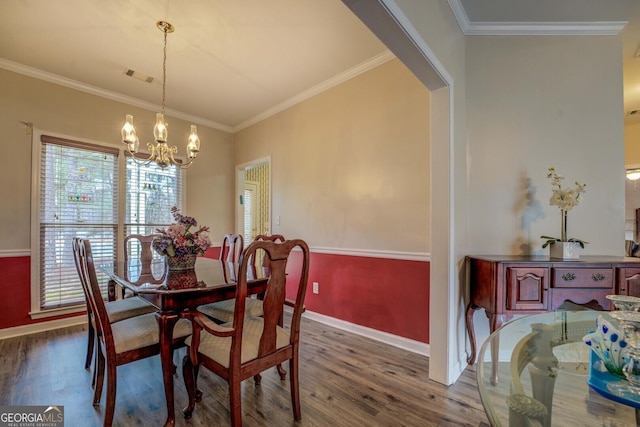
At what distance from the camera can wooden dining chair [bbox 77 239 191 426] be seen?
1479 mm

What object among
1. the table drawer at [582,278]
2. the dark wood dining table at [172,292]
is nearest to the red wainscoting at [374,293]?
the table drawer at [582,278]

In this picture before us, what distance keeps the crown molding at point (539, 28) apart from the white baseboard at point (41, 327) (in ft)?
16.0

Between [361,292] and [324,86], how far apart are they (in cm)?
237

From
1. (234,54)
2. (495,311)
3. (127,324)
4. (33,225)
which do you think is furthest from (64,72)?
(495,311)

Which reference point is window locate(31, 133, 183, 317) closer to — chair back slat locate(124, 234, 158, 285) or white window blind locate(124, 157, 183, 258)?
white window blind locate(124, 157, 183, 258)

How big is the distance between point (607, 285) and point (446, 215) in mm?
1096

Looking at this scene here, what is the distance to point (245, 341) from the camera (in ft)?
4.84

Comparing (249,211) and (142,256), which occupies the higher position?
(249,211)

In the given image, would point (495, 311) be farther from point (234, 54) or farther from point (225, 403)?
point (234, 54)

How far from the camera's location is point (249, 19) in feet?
7.23

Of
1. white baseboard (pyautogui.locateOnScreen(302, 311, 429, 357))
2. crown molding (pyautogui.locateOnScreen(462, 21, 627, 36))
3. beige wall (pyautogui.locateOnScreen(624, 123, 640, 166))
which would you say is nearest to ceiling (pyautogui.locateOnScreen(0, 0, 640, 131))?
crown molding (pyautogui.locateOnScreen(462, 21, 627, 36))

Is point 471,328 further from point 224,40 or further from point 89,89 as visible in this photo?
point 89,89

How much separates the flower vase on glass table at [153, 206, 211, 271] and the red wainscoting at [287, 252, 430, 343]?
1516mm

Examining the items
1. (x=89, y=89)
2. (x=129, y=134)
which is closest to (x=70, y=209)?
(x=89, y=89)
